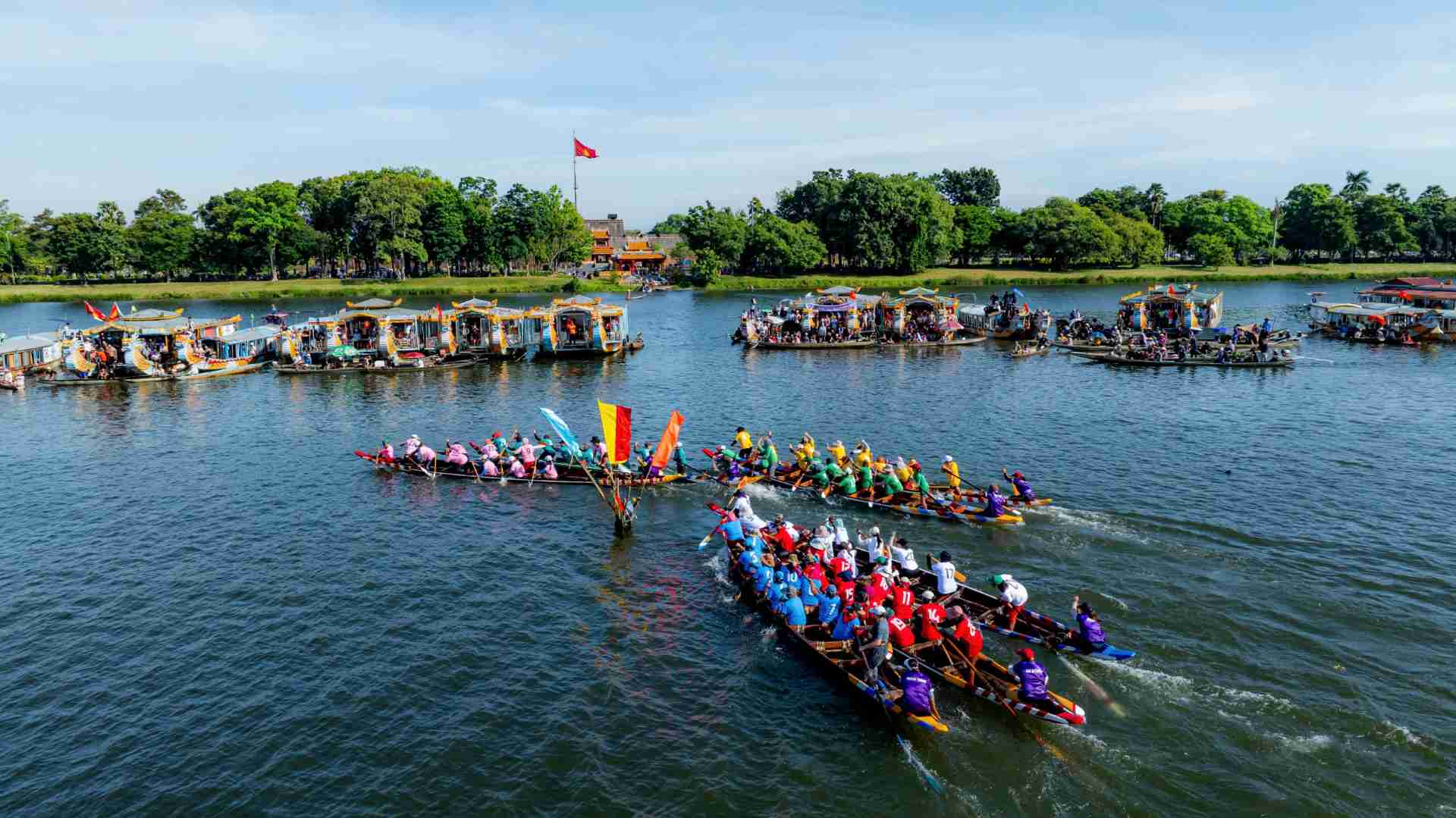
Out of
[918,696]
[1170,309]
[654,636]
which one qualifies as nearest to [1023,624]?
[918,696]

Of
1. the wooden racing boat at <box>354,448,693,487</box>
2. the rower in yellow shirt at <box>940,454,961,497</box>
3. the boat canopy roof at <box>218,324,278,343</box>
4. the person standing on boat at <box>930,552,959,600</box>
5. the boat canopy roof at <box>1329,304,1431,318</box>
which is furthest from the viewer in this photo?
the boat canopy roof at <box>1329,304,1431,318</box>

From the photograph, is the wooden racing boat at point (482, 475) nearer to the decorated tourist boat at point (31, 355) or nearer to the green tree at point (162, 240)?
the decorated tourist boat at point (31, 355)

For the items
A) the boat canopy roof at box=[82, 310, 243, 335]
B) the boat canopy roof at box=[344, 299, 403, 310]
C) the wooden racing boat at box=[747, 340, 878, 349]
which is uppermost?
the boat canopy roof at box=[344, 299, 403, 310]

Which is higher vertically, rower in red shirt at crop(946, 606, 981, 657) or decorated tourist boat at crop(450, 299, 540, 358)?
decorated tourist boat at crop(450, 299, 540, 358)

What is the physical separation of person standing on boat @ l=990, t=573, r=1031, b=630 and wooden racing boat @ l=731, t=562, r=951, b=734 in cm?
458

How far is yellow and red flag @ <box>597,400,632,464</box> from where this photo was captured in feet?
107

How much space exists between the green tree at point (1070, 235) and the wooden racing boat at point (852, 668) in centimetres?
14142

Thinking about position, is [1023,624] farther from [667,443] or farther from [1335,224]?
[1335,224]

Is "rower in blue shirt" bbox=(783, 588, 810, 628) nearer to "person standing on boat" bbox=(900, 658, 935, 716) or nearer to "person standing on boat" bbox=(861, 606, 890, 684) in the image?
"person standing on boat" bbox=(861, 606, 890, 684)

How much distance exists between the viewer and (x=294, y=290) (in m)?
143

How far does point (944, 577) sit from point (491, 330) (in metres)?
60.6

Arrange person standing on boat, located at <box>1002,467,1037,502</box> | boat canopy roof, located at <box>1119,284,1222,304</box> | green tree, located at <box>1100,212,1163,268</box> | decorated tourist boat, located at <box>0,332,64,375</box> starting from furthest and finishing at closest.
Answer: green tree, located at <box>1100,212,1163,268</box>, boat canopy roof, located at <box>1119,284,1222,304</box>, decorated tourist boat, located at <box>0,332,64,375</box>, person standing on boat, located at <box>1002,467,1037,502</box>

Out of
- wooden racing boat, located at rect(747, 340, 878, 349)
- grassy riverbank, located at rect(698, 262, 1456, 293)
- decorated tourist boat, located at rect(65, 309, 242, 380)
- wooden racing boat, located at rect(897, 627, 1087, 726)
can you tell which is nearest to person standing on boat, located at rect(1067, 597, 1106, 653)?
wooden racing boat, located at rect(897, 627, 1087, 726)

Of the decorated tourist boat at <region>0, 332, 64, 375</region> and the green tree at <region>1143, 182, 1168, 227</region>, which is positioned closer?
the decorated tourist boat at <region>0, 332, 64, 375</region>
